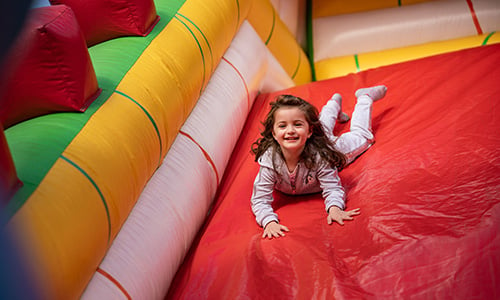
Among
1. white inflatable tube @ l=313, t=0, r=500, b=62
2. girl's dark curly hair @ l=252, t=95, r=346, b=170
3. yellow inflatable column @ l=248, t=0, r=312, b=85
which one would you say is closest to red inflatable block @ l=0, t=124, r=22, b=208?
girl's dark curly hair @ l=252, t=95, r=346, b=170

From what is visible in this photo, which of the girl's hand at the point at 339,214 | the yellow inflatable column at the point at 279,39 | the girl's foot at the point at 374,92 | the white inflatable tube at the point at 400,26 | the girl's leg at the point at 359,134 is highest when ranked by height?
the white inflatable tube at the point at 400,26

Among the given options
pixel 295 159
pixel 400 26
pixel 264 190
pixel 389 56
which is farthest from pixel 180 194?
pixel 400 26

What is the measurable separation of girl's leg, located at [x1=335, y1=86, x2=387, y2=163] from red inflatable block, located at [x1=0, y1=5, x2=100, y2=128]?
0.75 meters

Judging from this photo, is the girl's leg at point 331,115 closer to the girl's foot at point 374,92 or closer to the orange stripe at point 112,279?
the girl's foot at point 374,92

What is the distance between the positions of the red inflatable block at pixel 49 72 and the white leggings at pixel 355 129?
0.74 meters

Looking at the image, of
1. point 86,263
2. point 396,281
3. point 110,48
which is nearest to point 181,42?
point 110,48

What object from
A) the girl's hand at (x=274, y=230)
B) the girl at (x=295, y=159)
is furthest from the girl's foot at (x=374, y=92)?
the girl's hand at (x=274, y=230)

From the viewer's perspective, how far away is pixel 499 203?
1002mm

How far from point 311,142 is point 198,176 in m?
0.34

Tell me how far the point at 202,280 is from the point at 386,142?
2.27 feet

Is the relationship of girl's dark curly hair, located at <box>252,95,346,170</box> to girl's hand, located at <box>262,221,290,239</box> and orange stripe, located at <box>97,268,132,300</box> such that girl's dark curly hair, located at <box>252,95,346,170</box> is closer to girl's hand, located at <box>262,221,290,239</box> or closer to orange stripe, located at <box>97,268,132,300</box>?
girl's hand, located at <box>262,221,290,239</box>

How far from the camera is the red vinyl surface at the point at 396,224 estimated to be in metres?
0.94

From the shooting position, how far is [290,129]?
1.29 metres

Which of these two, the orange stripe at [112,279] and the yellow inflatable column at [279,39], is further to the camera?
the yellow inflatable column at [279,39]
